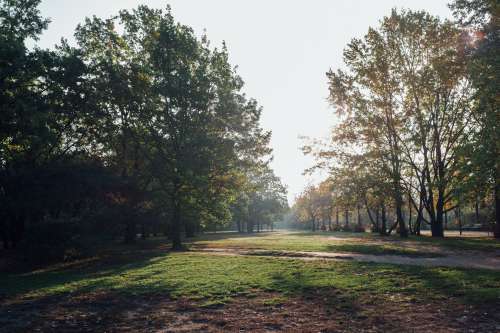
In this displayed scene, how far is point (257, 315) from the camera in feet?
28.2

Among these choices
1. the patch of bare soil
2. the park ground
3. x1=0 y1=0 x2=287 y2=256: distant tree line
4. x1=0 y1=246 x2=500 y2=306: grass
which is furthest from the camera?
x1=0 y1=0 x2=287 y2=256: distant tree line

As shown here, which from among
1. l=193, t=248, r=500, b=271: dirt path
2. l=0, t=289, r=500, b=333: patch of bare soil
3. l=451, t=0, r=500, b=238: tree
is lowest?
l=0, t=289, r=500, b=333: patch of bare soil

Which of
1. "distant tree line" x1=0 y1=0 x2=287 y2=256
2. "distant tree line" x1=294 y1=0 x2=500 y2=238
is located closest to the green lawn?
"distant tree line" x1=0 y1=0 x2=287 y2=256

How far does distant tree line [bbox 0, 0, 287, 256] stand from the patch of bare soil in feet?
42.5

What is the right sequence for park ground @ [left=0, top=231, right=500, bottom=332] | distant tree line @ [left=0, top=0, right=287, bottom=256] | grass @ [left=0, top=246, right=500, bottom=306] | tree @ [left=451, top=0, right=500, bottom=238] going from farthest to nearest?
distant tree line @ [left=0, top=0, right=287, bottom=256] < tree @ [left=451, top=0, right=500, bottom=238] < grass @ [left=0, top=246, right=500, bottom=306] < park ground @ [left=0, top=231, right=500, bottom=332]

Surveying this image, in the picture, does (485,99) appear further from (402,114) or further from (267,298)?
(267,298)

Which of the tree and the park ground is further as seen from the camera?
the tree

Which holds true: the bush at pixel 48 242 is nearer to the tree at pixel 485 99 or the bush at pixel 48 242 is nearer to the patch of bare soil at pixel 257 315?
the patch of bare soil at pixel 257 315

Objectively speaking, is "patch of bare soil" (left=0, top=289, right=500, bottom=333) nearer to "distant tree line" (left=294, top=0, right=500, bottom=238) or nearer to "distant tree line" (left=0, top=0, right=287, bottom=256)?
"distant tree line" (left=0, top=0, right=287, bottom=256)

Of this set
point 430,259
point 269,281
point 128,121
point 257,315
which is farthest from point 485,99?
point 128,121

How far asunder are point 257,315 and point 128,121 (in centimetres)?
2458

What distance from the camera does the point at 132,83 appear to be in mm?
27891

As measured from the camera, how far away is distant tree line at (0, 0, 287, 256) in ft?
77.1

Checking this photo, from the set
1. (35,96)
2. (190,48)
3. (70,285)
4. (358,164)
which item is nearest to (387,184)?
(358,164)
